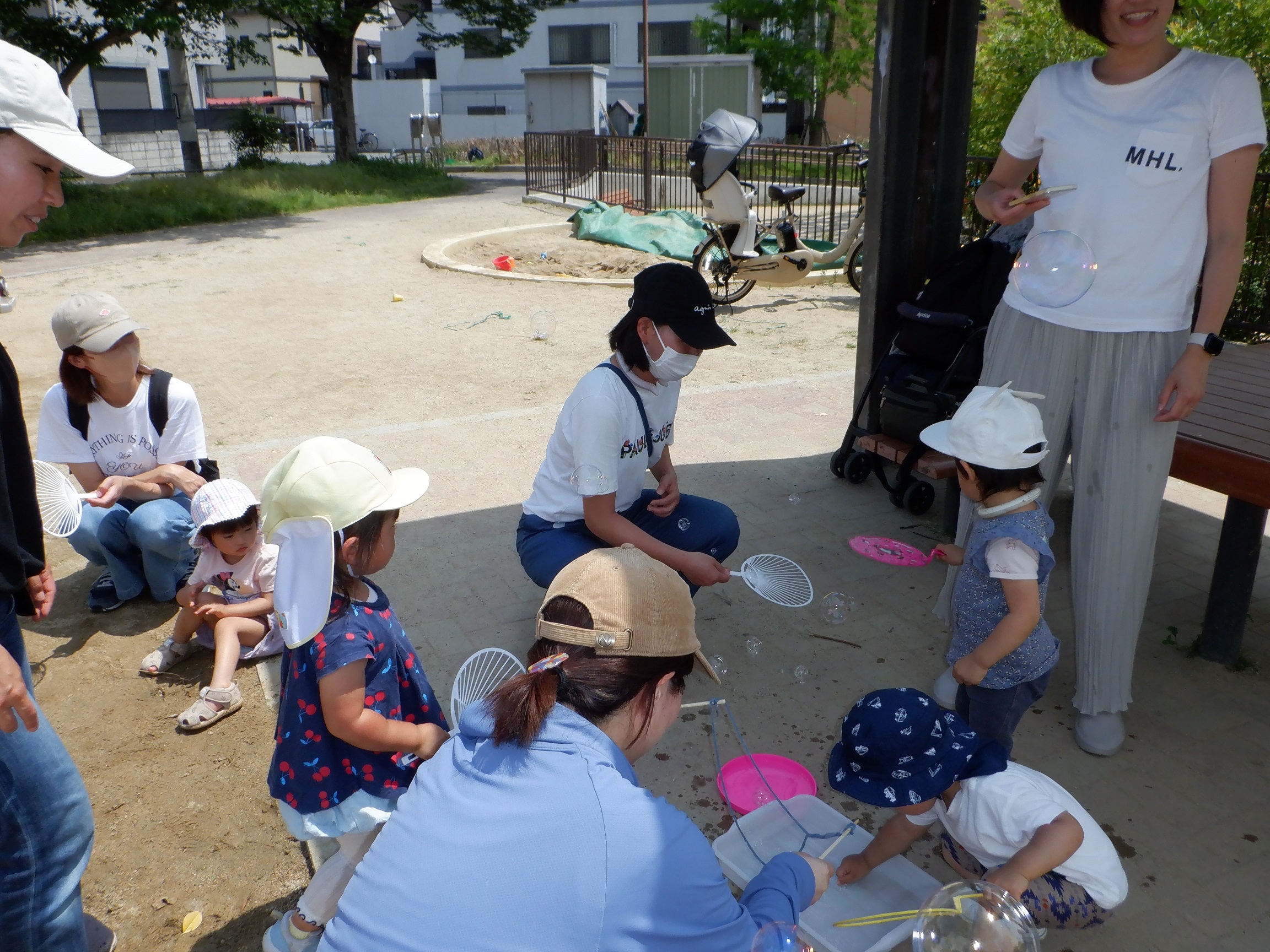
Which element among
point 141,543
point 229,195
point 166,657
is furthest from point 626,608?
point 229,195

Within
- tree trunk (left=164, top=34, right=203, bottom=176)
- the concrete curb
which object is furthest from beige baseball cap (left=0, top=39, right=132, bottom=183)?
tree trunk (left=164, top=34, right=203, bottom=176)

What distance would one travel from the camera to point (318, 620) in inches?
79.1

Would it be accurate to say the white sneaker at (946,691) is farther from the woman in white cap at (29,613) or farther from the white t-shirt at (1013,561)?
the woman in white cap at (29,613)

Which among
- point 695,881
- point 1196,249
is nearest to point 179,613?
point 695,881

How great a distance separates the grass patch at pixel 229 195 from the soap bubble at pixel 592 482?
14.3m

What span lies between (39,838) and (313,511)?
2.67 feet

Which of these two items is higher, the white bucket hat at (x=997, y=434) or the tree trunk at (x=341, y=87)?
the tree trunk at (x=341, y=87)

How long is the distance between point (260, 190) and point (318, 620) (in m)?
19.7

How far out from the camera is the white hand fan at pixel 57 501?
141 inches

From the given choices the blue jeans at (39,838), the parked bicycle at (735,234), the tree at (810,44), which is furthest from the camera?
the tree at (810,44)

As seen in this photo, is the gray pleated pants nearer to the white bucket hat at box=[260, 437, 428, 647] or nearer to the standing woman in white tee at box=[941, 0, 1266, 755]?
the standing woman in white tee at box=[941, 0, 1266, 755]

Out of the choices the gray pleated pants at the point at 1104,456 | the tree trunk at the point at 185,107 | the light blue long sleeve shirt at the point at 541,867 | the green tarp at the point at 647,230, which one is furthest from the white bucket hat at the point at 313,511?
the tree trunk at the point at 185,107

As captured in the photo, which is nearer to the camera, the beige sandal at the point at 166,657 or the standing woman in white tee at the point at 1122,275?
the standing woman in white tee at the point at 1122,275

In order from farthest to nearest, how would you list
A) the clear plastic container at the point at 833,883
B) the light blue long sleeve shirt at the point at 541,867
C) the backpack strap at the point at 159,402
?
the backpack strap at the point at 159,402, the clear plastic container at the point at 833,883, the light blue long sleeve shirt at the point at 541,867
